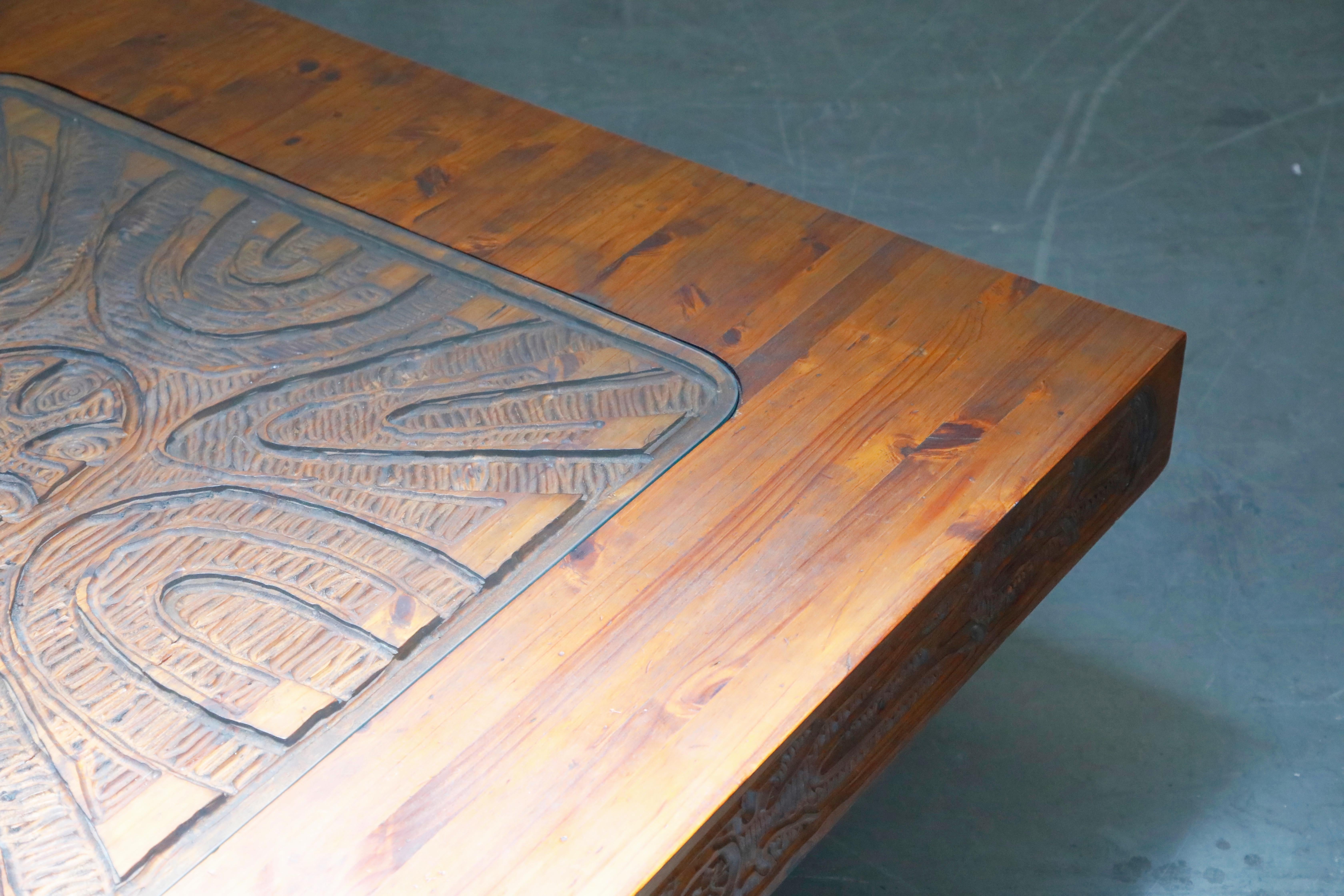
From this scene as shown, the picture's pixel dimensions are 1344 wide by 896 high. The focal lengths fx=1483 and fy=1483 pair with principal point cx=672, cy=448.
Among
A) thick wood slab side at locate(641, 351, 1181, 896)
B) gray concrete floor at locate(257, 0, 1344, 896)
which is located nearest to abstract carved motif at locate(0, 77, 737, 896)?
thick wood slab side at locate(641, 351, 1181, 896)

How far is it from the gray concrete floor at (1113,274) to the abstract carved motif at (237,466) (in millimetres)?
567

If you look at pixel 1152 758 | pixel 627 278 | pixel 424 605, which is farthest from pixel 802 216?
pixel 1152 758

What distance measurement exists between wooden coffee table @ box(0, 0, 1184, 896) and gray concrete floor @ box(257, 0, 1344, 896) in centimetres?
38

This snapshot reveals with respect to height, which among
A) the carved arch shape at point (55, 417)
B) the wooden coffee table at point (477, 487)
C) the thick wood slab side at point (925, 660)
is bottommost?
the thick wood slab side at point (925, 660)

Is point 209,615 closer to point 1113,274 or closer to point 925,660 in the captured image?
point 925,660

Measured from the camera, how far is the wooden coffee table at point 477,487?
93 cm

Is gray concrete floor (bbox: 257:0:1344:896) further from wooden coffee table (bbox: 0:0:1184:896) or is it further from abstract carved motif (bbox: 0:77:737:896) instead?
abstract carved motif (bbox: 0:77:737:896)

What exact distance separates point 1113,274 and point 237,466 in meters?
1.36

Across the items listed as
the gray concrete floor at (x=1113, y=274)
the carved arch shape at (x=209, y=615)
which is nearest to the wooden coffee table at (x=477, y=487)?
the carved arch shape at (x=209, y=615)

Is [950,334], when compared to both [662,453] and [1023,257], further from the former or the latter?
[1023,257]

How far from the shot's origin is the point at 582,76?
2494mm

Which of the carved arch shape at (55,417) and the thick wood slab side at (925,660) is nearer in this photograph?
the thick wood slab side at (925,660)

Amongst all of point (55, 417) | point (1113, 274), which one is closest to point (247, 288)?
point (55, 417)

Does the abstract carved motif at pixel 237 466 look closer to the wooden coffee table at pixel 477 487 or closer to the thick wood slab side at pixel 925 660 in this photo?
the wooden coffee table at pixel 477 487
